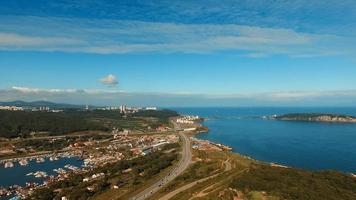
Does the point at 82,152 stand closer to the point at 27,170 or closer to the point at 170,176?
the point at 27,170

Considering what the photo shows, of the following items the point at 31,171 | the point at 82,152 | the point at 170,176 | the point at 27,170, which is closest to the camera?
the point at 170,176

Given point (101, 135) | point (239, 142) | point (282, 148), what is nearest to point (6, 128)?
point (101, 135)

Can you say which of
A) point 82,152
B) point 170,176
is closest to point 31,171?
point 82,152

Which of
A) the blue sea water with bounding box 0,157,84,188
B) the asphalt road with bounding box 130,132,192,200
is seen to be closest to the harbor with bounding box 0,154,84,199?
the blue sea water with bounding box 0,157,84,188

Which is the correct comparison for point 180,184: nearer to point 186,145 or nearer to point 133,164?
point 133,164

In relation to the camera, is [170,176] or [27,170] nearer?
[170,176]

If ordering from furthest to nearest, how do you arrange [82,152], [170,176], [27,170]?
[82,152], [27,170], [170,176]

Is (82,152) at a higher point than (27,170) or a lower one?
higher

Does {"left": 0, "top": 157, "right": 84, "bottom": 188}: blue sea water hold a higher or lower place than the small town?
lower

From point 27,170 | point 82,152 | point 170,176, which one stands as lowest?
point 27,170

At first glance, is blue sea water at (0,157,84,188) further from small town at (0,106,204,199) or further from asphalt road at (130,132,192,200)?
asphalt road at (130,132,192,200)

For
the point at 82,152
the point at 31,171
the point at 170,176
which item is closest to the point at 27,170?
the point at 31,171
